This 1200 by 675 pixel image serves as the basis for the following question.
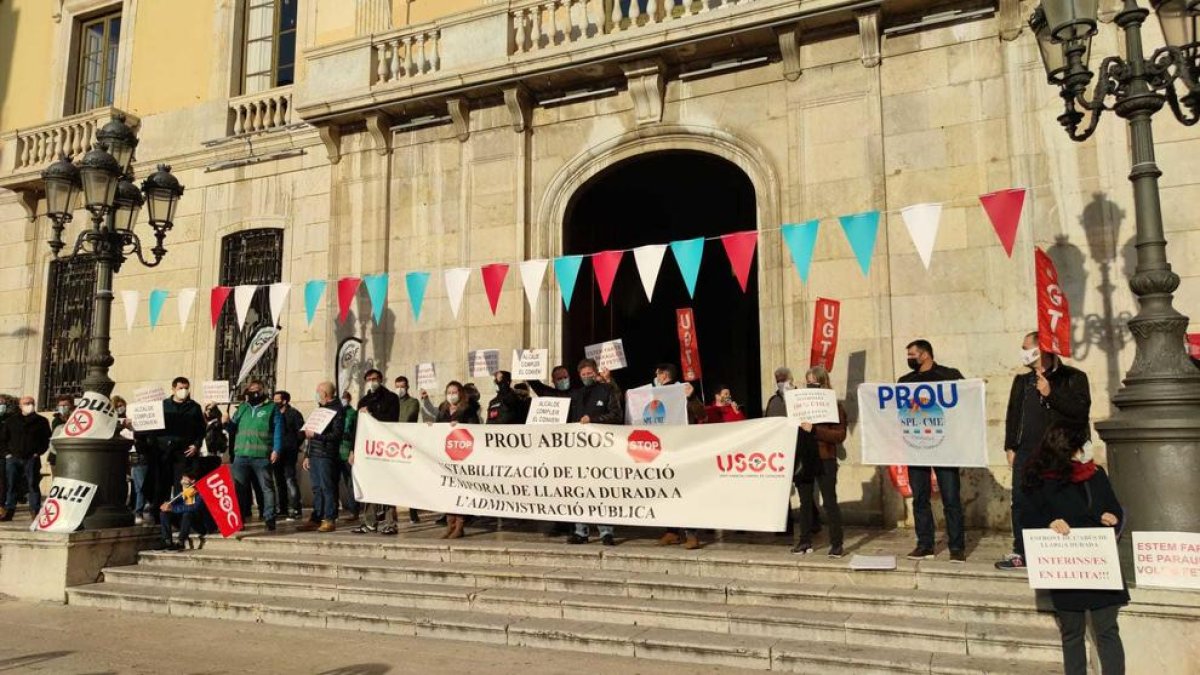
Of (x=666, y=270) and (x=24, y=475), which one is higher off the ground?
(x=666, y=270)

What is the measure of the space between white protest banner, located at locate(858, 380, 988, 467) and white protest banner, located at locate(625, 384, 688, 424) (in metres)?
1.80

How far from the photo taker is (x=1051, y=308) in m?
8.52

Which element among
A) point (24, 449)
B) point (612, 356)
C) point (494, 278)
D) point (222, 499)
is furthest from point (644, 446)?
point (24, 449)

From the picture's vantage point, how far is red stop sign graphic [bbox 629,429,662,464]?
313 inches

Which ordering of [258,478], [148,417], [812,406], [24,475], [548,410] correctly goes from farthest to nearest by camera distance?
1. [24,475]
2. [258,478]
3. [148,417]
4. [548,410]
5. [812,406]

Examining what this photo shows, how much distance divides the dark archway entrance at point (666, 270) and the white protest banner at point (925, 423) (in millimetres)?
5182

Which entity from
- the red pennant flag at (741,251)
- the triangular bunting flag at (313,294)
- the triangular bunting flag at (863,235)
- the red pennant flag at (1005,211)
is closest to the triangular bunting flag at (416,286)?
the triangular bunting flag at (313,294)

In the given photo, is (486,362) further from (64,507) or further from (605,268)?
(64,507)

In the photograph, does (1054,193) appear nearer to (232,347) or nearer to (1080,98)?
(1080,98)

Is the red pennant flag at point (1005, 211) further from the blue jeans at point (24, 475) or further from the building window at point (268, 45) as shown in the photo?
the blue jeans at point (24, 475)

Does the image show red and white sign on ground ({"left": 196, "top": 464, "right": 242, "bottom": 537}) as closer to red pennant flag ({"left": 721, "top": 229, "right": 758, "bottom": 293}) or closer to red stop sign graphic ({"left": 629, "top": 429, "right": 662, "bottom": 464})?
red stop sign graphic ({"left": 629, "top": 429, "right": 662, "bottom": 464})

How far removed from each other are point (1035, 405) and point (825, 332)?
319 cm

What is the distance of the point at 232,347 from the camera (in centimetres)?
1456

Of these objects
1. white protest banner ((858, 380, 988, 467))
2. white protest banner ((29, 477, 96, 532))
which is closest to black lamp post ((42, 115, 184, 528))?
white protest banner ((29, 477, 96, 532))
